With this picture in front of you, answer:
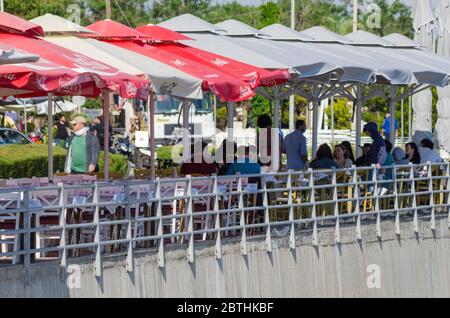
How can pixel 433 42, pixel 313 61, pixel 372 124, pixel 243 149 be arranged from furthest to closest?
pixel 433 42 → pixel 372 124 → pixel 313 61 → pixel 243 149

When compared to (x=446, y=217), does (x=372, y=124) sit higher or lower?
higher

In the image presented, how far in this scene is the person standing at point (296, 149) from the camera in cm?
2139

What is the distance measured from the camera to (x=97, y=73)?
15.4 m

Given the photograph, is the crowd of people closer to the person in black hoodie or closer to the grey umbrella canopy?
the person in black hoodie

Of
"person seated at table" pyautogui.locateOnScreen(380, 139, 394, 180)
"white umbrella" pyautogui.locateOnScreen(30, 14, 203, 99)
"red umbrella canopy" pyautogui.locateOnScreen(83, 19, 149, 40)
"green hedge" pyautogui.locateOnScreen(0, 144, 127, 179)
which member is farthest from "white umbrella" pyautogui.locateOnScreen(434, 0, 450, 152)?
"white umbrella" pyautogui.locateOnScreen(30, 14, 203, 99)

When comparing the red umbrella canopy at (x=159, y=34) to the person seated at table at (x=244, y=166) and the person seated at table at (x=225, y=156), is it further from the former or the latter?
the person seated at table at (x=244, y=166)

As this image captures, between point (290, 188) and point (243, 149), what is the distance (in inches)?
66.5

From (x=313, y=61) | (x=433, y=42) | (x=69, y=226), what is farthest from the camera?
(x=433, y=42)

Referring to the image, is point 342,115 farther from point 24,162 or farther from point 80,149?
point 80,149

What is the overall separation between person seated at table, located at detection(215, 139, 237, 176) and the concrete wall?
205 centimetres

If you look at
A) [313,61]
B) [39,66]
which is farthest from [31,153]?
[39,66]

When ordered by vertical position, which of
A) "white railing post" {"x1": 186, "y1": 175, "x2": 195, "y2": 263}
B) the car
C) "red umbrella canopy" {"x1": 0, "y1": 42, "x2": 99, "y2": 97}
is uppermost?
"red umbrella canopy" {"x1": 0, "y1": 42, "x2": 99, "y2": 97}

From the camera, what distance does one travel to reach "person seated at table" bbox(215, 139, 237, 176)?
19.5 metres
